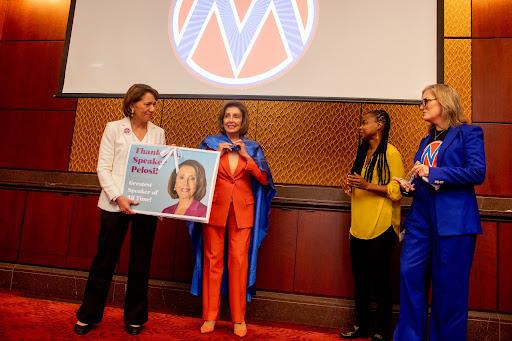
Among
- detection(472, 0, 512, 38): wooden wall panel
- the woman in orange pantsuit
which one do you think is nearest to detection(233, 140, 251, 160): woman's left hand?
the woman in orange pantsuit

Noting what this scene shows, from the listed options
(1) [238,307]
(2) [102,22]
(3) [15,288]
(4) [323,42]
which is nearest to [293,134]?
(4) [323,42]

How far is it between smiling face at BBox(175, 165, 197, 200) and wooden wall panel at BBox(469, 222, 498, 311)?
2.10m

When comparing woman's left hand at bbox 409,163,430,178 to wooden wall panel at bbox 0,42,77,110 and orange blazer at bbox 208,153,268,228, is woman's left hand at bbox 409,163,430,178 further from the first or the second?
wooden wall panel at bbox 0,42,77,110

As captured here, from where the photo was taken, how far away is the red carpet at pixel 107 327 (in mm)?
2247

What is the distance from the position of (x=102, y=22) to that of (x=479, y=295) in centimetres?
380

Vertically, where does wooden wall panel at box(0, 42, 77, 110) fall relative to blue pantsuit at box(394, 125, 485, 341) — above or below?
above

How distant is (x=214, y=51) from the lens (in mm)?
3381

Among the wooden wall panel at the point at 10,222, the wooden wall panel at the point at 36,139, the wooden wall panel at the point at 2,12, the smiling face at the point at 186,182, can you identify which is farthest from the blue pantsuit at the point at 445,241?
the wooden wall panel at the point at 2,12

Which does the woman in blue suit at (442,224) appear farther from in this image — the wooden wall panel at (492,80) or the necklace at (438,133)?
the wooden wall panel at (492,80)

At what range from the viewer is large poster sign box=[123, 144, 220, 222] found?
90.2 inches

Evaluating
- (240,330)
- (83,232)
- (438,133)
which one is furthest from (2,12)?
(438,133)

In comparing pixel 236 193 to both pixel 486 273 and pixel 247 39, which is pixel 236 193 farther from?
pixel 486 273

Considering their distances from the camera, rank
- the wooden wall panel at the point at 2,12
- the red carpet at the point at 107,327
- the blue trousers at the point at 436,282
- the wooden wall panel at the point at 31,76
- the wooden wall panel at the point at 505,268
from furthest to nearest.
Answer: the wooden wall panel at the point at 2,12 < the wooden wall panel at the point at 31,76 < the wooden wall panel at the point at 505,268 < the red carpet at the point at 107,327 < the blue trousers at the point at 436,282

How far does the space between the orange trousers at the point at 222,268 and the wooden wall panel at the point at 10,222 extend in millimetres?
2101
